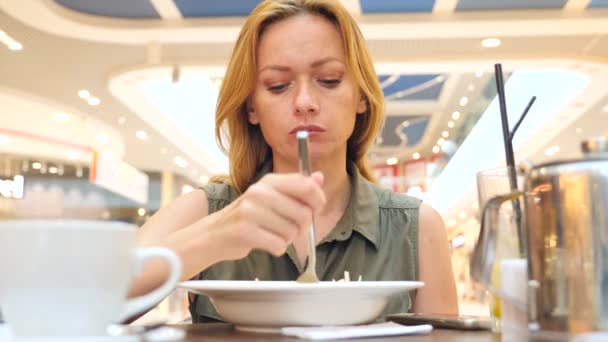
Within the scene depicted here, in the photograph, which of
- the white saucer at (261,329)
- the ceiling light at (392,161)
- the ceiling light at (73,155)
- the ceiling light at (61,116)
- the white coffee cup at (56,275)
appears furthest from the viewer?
the ceiling light at (392,161)

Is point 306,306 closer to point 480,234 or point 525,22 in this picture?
point 480,234

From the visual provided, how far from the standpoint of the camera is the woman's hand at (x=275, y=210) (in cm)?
62

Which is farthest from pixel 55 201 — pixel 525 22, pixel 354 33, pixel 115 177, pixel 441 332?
pixel 441 332

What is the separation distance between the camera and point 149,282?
783 millimetres

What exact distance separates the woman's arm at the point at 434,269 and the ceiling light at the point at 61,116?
675 cm

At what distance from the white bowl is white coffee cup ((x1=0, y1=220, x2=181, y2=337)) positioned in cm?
26

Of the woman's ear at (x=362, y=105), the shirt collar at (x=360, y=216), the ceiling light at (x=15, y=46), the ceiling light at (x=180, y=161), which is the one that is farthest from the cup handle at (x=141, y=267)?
the ceiling light at (x=180, y=161)

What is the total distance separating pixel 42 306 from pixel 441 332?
0.45 m

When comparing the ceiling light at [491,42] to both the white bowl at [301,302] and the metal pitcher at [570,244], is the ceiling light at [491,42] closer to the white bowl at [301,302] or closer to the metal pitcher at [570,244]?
the white bowl at [301,302]

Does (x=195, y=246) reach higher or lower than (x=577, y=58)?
lower

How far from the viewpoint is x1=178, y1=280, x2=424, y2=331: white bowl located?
26.5 inches

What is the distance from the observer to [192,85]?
7918 millimetres

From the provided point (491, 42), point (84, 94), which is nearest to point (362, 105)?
point (491, 42)

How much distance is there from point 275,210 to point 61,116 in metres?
7.35
